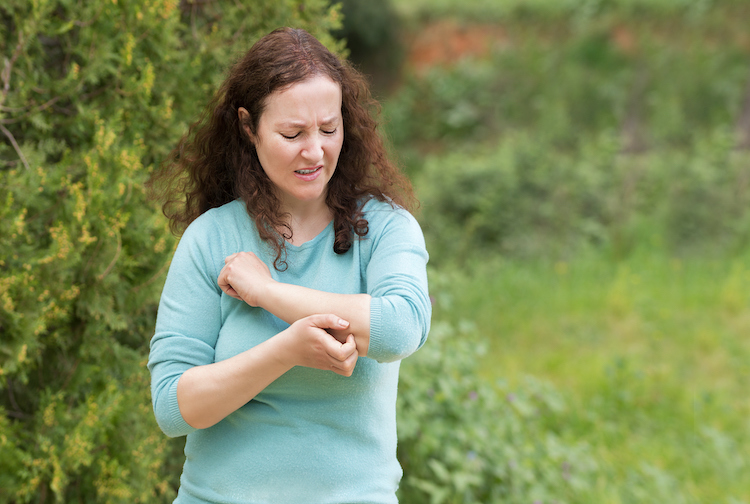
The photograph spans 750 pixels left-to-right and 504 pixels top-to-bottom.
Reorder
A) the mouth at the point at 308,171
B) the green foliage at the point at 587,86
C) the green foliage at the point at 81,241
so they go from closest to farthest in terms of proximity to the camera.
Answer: the mouth at the point at 308,171
the green foliage at the point at 81,241
the green foliage at the point at 587,86

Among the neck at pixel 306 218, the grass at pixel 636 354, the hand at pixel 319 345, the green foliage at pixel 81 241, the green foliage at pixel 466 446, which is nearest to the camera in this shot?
the hand at pixel 319 345

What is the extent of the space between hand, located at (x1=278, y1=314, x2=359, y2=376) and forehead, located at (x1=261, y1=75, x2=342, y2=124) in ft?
1.55

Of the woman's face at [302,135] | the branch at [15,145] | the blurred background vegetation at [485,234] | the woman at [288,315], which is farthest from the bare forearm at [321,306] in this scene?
the branch at [15,145]

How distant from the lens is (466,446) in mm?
3170

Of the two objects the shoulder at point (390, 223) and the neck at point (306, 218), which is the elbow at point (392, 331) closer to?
the shoulder at point (390, 223)

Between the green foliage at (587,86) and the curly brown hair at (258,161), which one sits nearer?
the curly brown hair at (258,161)

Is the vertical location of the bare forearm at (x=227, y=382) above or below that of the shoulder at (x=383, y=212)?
below

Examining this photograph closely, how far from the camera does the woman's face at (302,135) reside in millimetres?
1492

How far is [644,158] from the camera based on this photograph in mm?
7938

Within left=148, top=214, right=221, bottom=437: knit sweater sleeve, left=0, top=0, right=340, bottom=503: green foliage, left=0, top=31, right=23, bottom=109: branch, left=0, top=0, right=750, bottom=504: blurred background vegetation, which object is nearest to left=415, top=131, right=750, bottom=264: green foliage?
left=0, top=0, right=750, bottom=504: blurred background vegetation

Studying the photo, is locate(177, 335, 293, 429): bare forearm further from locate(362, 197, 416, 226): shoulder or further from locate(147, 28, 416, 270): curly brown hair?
locate(362, 197, 416, 226): shoulder

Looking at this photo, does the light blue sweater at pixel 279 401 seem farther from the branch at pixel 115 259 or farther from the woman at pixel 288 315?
the branch at pixel 115 259

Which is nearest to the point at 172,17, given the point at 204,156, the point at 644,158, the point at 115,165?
the point at 115,165

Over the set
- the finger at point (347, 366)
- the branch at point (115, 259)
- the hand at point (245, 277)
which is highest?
the hand at point (245, 277)
